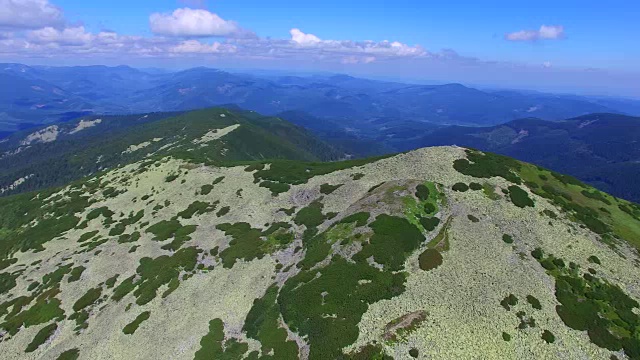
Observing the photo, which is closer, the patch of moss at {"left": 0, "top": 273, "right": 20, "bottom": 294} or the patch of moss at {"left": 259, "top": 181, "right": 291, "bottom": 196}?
the patch of moss at {"left": 0, "top": 273, "right": 20, "bottom": 294}

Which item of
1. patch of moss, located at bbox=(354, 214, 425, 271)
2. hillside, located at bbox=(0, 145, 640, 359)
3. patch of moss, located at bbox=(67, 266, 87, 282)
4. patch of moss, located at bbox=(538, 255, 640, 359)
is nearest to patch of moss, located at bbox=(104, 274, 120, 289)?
hillside, located at bbox=(0, 145, 640, 359)

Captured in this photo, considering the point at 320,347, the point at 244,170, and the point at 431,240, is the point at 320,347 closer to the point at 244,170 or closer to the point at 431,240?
the point at 431,240

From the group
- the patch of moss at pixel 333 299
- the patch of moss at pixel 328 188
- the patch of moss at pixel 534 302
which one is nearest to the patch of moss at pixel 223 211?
the patch of moss at pixel 328 188

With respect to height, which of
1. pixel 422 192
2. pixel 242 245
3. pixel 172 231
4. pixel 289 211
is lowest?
pixel 172 231

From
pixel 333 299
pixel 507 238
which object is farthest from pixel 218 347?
pixel 507 238

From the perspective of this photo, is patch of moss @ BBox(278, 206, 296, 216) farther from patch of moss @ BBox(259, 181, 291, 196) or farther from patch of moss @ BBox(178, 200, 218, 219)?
patch of moss @ BBox(178, 200, 218, 219)

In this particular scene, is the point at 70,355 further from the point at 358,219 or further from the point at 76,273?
the point at 358,219

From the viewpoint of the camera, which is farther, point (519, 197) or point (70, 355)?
point (519, 197)
